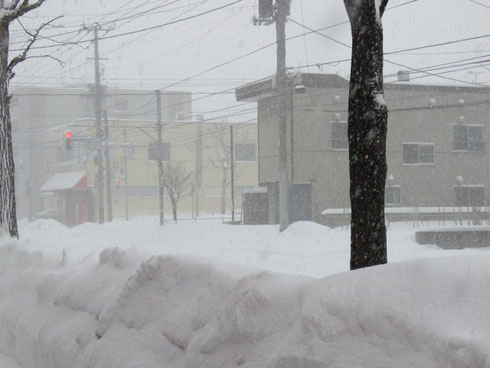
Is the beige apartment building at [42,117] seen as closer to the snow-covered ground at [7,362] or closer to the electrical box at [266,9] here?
the electrical box at [266,9]

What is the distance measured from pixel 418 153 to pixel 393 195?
9.39 ft

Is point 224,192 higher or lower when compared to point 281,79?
lower

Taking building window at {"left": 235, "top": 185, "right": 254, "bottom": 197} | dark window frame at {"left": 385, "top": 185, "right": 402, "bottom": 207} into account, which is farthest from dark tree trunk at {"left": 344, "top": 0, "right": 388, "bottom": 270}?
building window at {"left": 235, "top": 185, "right": 254, "bottom": 197}

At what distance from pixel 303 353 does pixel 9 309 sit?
5032 mm

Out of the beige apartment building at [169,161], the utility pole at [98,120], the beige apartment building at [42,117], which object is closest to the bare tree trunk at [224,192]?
the beige apartment building at [169,161]

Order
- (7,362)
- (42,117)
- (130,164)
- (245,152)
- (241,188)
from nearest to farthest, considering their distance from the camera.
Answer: (7,362) → (130,164) → (245,152) → (241,188) → (42,117)

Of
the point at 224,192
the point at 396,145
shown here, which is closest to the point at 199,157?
the point at 224,192

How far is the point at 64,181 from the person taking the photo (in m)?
58.9

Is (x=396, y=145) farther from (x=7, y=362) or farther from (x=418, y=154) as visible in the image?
(x=7, y=362)

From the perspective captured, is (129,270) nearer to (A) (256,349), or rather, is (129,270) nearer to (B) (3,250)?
(A) (256,349)

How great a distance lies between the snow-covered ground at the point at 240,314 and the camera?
258 cm

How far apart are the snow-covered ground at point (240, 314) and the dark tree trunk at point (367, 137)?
119 centimetres

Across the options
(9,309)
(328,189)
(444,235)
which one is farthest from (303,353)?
(328,189)

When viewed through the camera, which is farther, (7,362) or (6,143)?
(6,143)
